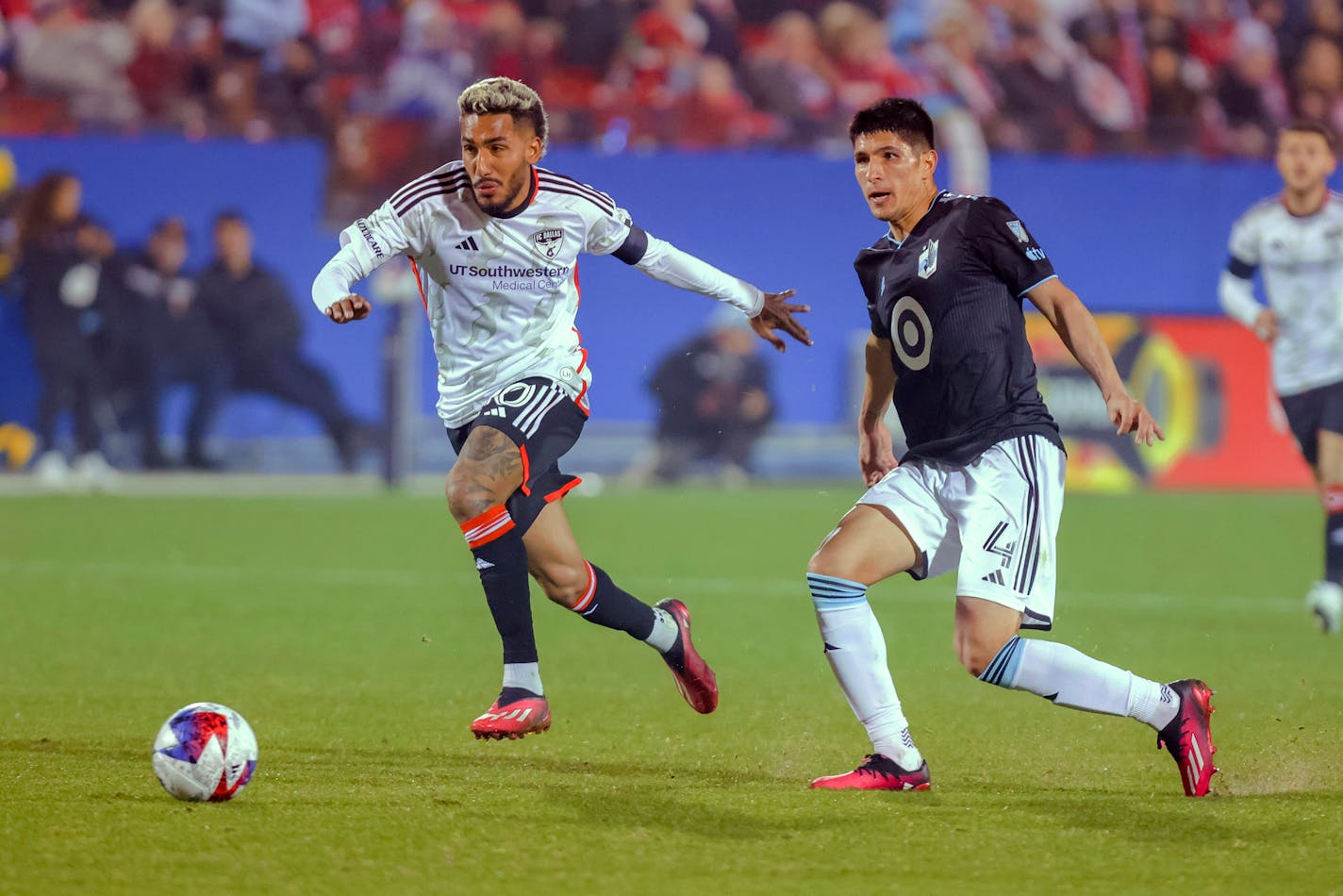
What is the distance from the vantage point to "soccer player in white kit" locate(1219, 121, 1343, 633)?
9.09 m

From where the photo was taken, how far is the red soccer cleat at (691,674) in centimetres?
610

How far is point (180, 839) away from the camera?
414cm

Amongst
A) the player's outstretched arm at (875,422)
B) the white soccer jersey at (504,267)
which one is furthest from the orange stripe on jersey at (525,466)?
the player's outstretched arm at (875,422)

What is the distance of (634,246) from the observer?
19.6ft

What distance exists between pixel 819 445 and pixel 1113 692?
41.3 ft

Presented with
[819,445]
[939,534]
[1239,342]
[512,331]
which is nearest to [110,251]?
[819,445]

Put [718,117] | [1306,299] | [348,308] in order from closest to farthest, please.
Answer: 1. [348,308]
2. [1306,299]
3. [718,117]

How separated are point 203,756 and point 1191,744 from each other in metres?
2.57

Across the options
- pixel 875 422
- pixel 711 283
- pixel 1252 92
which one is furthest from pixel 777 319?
pixel 1252 92

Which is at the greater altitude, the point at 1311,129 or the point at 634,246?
the point at 1311,129

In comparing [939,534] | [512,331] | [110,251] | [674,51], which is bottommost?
[939,534]

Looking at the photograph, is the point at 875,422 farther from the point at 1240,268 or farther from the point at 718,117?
the point at 718,117

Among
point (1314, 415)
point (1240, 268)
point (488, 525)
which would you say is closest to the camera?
point (488, 525)

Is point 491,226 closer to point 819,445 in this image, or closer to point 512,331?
point 512,331
